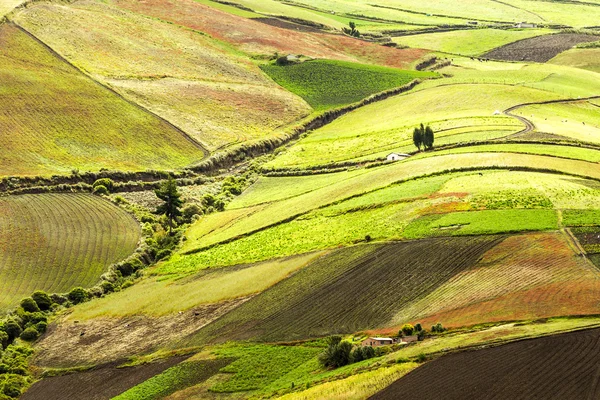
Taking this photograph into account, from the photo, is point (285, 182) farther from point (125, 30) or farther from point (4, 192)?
point (125, 30)

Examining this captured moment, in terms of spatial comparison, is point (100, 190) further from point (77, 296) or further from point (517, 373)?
point (517, 373)

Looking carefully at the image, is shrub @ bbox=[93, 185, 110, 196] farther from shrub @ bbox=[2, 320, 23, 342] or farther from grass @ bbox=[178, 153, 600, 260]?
shrub @ bbox=[2, 320, 23, 342]

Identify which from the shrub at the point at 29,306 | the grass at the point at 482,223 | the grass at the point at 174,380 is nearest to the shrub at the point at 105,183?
the shrub at the point at 29,306

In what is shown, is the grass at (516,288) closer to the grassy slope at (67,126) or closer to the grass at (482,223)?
the grass at (482,223)

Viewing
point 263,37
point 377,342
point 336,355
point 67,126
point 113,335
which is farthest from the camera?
point 263,37

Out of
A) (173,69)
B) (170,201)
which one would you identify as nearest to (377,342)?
(170,201)

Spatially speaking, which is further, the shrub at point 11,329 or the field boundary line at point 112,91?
the field boundary line at point 112,91
